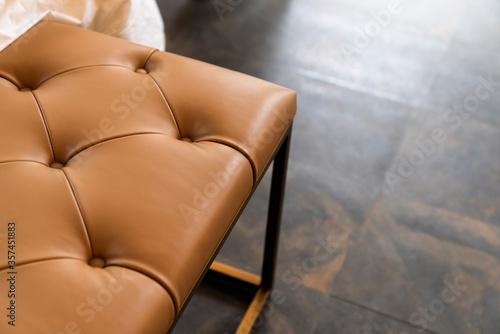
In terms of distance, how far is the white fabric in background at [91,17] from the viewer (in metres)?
0.95

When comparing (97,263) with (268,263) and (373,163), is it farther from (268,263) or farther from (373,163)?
(373,163)

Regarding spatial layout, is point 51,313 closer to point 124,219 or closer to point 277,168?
point 124,219

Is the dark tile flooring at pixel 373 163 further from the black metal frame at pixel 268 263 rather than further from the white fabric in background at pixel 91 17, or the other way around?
the white fabric in background at pixel 91 17

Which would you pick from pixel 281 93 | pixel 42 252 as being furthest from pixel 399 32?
pixel 42 252

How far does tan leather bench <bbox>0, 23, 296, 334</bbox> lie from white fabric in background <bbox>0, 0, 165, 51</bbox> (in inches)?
1.8

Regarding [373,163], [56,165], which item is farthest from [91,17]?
[373,163]

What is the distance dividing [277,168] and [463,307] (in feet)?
1.78

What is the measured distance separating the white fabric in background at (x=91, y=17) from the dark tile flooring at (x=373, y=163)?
1.57 ft

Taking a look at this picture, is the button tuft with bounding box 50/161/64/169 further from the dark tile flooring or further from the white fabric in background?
the dark tile flooring

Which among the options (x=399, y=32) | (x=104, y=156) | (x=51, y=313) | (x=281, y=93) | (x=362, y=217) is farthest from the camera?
(x=399, y=32)

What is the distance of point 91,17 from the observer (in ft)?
3.60

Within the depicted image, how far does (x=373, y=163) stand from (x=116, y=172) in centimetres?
91

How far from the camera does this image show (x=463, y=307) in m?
1.18

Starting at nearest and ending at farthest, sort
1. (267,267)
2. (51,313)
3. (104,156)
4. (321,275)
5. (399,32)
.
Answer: (51,313) < (104,156) < (267,267) < (321,275) < (399,32)
